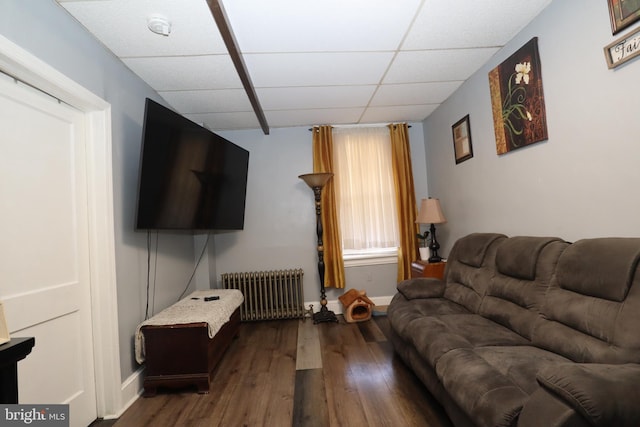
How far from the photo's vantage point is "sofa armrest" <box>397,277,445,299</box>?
272 cm

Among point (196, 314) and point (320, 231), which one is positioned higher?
point (320, 231)

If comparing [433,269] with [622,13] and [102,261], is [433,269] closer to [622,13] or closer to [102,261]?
[622,13]

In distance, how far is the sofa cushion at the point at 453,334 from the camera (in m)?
1.73

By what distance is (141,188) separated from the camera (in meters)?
2.12

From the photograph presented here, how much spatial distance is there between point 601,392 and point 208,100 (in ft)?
10.9

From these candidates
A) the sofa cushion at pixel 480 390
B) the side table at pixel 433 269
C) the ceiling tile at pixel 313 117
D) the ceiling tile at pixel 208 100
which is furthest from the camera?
the ceiling tile at pixel 313 117

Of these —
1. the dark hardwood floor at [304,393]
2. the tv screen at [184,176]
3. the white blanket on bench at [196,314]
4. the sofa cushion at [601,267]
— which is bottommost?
the dark hardwood floor at [304,393]

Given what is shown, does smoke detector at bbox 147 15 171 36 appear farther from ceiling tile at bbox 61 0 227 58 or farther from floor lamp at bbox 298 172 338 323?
floor lamp at bbox 298 172 338 323

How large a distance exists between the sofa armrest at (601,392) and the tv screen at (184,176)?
237 cm

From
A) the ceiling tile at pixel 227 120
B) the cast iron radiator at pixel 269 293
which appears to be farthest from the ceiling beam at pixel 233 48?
the cast iron radiator at pixel 269 293

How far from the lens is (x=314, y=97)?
10.4 feet

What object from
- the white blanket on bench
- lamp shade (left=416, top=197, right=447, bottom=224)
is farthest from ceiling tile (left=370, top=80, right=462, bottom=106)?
the white blanket on bench

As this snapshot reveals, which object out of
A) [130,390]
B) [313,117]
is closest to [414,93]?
[313,117]

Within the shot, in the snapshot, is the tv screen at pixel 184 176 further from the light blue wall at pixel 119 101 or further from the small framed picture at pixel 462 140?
the small framed picture at pixel 462 140
